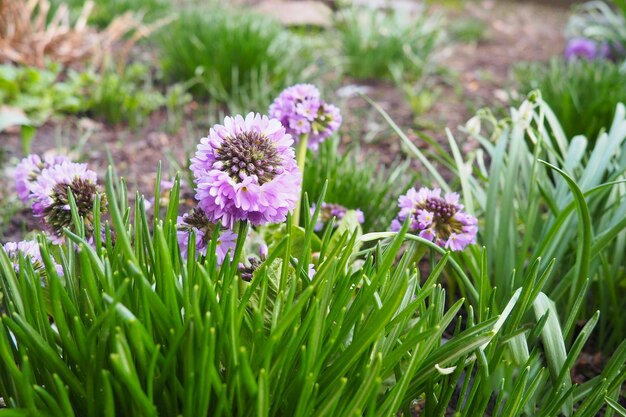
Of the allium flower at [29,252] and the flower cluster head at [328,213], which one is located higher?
the allium flower at [29,252]

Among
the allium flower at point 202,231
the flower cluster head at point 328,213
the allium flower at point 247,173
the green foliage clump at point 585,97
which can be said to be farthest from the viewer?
the green foliage clump at point 585,97

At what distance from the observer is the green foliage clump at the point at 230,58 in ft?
12.4

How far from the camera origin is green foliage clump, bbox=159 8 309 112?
12.4 ft

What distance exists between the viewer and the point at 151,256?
45.3 inches

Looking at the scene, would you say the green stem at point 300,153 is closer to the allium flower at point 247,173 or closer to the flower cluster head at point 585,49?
the allium flower at point 247,173

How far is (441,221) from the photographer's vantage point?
1537 millimetres

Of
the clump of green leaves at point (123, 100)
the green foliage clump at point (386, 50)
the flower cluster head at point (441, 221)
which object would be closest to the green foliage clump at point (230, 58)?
the clump of green leaves at point (123, 100)

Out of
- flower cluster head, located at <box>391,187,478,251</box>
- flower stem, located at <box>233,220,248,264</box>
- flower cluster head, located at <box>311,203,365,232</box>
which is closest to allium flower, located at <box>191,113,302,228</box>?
flower stem, located at <box>233,220,248,264</box>

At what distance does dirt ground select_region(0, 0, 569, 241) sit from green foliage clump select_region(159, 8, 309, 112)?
0.27 meters

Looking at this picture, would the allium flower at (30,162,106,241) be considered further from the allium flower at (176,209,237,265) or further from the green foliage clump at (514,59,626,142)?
the green foliage clump at (514,59,626,142)

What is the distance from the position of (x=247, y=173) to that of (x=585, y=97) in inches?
94.9

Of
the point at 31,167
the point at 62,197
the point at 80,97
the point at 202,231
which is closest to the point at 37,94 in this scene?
the point at 80,97

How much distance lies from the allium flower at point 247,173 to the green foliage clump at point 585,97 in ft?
6.85

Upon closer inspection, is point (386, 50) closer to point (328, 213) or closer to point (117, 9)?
point (117, 9)
